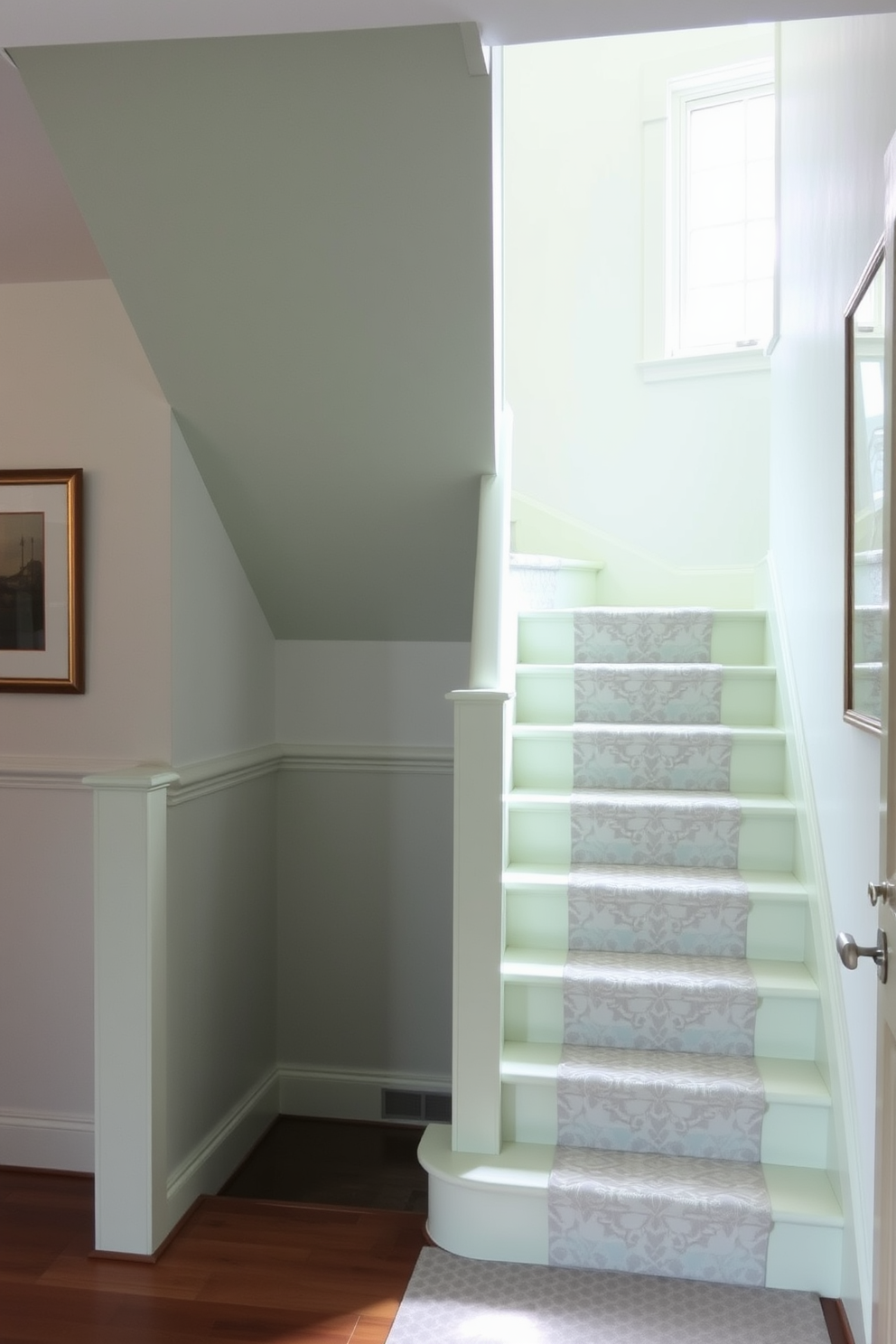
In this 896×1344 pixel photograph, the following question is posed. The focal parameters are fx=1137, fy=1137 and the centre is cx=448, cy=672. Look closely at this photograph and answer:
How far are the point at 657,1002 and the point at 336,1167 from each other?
1292 mm

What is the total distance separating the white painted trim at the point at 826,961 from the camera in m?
2.24

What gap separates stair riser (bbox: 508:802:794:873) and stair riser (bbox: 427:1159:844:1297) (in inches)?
36.8

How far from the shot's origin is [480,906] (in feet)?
8.60

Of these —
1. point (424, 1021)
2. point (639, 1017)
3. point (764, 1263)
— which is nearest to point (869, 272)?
point (639, 1017)

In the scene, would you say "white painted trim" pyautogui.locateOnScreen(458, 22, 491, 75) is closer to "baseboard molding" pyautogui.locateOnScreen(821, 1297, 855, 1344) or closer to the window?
"baseboard molding" pyautogui.locateOnScreen(821, 1297, 855, 1344)

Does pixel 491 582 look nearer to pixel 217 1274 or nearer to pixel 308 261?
pixel 308 261

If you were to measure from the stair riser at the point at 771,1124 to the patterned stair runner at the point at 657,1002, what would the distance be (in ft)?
0.10

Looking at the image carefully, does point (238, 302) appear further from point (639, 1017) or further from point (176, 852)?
point (639, 1017)

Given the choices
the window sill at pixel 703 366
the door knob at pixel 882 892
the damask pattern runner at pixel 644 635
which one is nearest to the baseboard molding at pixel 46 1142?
the damask pattern runner at pixel 644 635

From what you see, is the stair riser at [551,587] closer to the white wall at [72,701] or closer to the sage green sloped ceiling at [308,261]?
the sage green sloped ceiling at [308,261]

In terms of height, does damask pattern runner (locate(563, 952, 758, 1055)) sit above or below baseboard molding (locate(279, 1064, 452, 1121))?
above

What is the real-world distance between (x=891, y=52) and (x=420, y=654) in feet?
7.43

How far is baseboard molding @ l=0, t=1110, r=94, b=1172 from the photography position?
10.2 feet

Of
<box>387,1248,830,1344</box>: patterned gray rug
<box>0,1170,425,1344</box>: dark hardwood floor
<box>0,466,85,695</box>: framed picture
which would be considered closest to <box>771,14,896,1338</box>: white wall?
<box>387,1248,830,1344</box>: patterned gray rug
